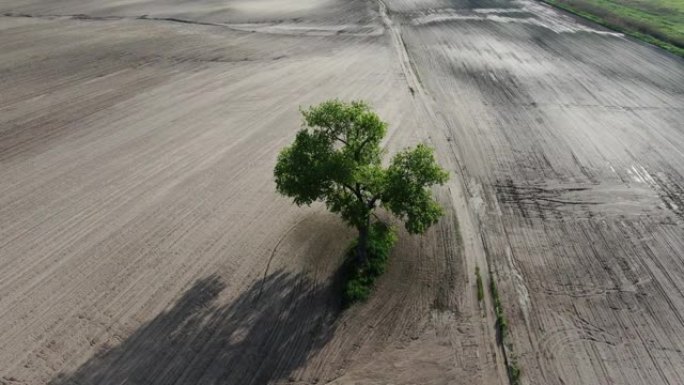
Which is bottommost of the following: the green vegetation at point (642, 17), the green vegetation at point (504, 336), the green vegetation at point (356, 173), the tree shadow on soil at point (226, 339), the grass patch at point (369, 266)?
the green vegetation at point (504, 336)

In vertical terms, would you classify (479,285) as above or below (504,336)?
above

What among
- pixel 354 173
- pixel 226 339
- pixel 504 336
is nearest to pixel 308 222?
pixel 354 173

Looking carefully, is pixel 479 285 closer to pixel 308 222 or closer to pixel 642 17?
pixel 308 222

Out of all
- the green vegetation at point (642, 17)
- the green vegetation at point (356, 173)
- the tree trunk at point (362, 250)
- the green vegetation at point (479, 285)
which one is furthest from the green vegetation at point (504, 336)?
the green vegetation at point (642, 17)

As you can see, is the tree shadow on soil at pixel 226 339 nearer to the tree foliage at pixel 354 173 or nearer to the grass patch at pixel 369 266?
the grass patch at pixel 369 266

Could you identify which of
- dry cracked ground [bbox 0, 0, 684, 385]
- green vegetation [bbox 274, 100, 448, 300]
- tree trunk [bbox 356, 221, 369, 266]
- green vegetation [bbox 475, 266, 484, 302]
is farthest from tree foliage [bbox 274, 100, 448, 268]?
green vegetation [bbox 475, 266, 484, 302]

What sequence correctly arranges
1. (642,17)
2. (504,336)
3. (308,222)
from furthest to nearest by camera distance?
(642,17)
(308,222)
(504,336)

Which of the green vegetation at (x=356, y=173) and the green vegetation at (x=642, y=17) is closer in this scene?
the green vegetation at (x=356, y=173)

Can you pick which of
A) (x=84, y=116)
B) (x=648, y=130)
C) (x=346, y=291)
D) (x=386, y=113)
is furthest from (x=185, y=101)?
(x=648, y=130)
